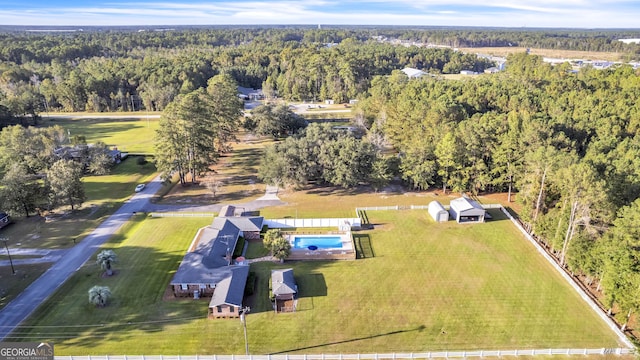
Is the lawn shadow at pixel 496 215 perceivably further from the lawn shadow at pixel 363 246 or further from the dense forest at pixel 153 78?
the dense forest at pixel 153 78

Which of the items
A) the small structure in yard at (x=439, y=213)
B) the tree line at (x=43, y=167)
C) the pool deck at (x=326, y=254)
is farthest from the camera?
the small structure in yard at (x=439, y=213)

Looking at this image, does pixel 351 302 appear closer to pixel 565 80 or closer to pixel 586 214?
pixel 586 214

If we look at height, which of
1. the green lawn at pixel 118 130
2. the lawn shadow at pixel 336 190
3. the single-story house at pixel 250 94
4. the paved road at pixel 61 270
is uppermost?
the single-story house at pixel 250 94

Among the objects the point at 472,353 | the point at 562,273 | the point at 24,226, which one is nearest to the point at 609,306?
the point at 562,273

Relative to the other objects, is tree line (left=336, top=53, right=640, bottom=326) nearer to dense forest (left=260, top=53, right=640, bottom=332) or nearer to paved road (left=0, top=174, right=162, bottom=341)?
dense forest (left=260, top=53, right=640, bottom=332)

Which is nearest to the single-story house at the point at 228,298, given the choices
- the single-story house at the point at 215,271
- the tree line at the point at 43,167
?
the single-story house at the point at 215,271

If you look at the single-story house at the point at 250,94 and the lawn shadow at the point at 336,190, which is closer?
the lawn shadow at the point at 336,190

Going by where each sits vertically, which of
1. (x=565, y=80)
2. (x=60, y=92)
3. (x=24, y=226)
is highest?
(x=565, y=80)
